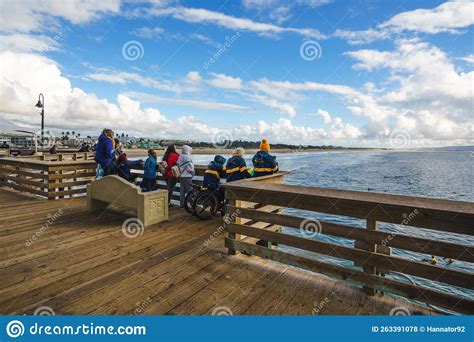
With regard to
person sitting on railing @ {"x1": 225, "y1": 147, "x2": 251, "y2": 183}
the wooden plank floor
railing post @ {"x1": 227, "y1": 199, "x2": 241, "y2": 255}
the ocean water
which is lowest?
the ocean water

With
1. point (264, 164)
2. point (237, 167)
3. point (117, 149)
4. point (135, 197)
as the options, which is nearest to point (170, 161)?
point (135, 197)

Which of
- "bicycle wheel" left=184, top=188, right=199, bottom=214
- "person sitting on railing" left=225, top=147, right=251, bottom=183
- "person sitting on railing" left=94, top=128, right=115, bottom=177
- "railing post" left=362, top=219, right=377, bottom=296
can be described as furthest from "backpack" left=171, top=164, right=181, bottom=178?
"railing post" left=362, top=219, right=377, bottom=296

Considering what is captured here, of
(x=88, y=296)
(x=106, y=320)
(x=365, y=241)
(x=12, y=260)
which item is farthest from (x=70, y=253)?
Result: (x=365, y=241)

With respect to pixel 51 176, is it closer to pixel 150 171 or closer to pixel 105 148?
pixel 105 148

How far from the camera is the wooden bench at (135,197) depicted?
5602 mm

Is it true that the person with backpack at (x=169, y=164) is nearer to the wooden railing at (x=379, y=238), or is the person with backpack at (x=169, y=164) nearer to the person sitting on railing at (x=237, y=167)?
the person sitting on railing at (x=237, y=167)

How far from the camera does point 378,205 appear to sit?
2.93 metres

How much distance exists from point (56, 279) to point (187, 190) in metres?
3.76

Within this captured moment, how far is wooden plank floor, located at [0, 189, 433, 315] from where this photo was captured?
9.43 ft

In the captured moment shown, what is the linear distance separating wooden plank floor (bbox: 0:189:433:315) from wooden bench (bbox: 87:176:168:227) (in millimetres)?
493

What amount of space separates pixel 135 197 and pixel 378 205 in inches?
173

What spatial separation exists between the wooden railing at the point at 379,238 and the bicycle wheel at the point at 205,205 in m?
2.32

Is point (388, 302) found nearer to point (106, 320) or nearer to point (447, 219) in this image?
point (447, 219)

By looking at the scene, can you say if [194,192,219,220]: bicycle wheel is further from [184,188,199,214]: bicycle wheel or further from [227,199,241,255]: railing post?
[227,199,241,255]: railing post
